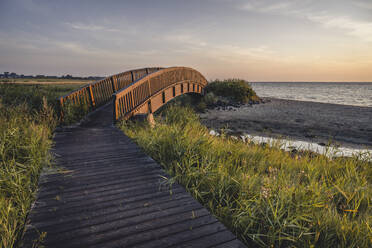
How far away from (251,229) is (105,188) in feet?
6.97

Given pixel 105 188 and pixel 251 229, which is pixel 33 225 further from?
pixel 251 229

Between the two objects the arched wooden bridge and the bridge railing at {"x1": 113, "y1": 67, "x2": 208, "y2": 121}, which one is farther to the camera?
the bridge railing at {"x1": 113, "y1": 67, "x2": 208, "y2": 121}

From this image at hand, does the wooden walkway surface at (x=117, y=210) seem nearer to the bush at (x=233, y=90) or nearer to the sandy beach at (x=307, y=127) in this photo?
the sandy beach at (x=307, y=127)

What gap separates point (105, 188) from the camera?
9.79 ft

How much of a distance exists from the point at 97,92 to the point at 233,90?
15940 mm

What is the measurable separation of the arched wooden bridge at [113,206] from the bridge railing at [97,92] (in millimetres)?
3181

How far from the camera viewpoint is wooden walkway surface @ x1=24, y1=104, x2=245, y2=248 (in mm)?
2014

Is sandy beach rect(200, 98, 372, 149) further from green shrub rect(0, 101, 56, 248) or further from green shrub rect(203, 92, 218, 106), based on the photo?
green shrub rect(0, 101, 56, 248)

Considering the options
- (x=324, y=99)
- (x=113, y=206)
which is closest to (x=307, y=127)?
(x=113, y=206)

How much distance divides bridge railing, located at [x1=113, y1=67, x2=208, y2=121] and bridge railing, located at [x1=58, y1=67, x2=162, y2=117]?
90 centimetres

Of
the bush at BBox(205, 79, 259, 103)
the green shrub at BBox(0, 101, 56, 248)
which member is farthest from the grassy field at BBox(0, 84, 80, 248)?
the bush at BBox(205, 79, 259, 103)

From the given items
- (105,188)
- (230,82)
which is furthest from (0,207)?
(230,82)

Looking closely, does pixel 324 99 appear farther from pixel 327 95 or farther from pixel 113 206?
pixel 113 206

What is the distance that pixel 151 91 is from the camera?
10375 millimetres
